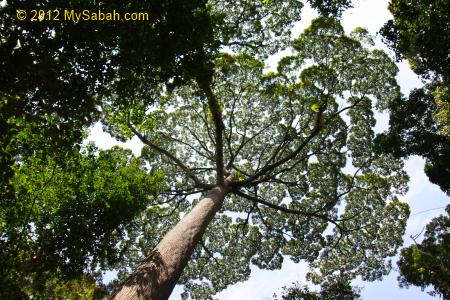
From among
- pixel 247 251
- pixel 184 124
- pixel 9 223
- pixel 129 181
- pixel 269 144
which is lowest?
pixel 9 223

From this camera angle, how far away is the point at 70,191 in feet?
33.2

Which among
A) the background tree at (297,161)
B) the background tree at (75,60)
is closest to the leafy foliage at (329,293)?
the background tree at (297,161)

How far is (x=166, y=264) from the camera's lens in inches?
229

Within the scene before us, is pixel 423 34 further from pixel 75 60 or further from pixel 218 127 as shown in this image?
pixel 75 60

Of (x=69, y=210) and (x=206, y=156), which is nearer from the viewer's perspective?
(x=69, y=210)

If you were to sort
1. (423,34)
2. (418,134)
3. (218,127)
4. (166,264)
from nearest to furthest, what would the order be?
(166,264)
(423,34)
(218,127)
(418,134)

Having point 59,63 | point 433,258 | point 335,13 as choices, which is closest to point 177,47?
point 59,63

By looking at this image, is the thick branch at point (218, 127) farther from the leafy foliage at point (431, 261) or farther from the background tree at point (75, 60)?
the leafy foliage at point (431, 261)

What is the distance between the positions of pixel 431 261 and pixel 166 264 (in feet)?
51.0

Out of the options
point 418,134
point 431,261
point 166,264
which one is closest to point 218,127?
point 166,264

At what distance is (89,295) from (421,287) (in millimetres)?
16215

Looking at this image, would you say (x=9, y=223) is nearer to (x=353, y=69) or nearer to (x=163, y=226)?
(x=163, y=226)

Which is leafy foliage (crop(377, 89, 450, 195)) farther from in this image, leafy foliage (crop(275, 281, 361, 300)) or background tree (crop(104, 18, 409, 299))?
leafy foliage (crop(275, 281, 361, 300))

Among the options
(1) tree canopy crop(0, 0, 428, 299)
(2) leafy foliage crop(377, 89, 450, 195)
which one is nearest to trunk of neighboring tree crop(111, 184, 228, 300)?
(1) tree canopy crop(0, 0, 428, 299)
